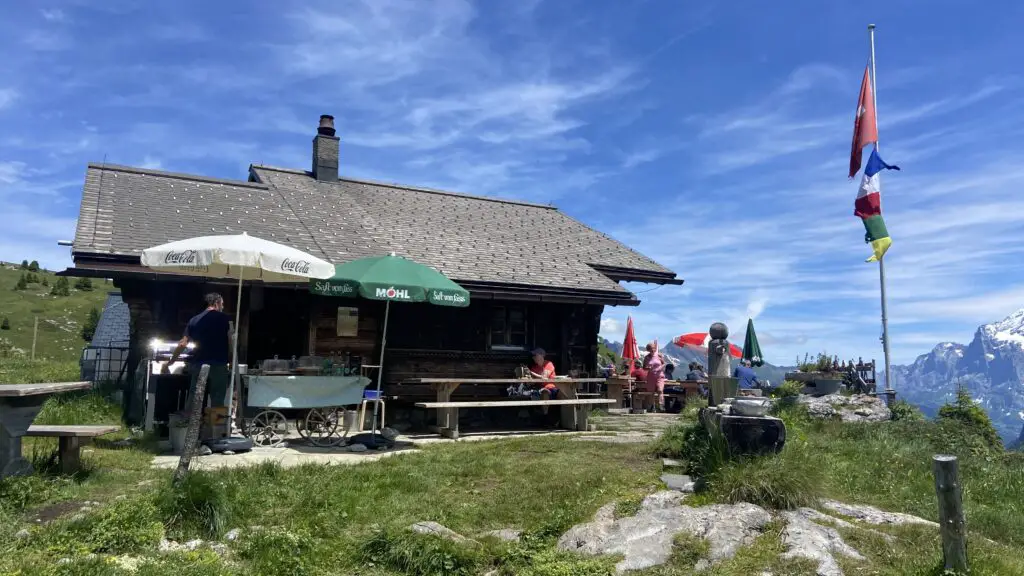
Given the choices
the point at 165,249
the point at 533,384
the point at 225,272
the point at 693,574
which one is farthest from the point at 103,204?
the point at 693,574

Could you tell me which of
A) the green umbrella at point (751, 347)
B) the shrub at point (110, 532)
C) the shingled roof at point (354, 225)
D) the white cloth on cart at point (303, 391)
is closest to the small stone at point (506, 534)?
the shrub at point (110, 532)

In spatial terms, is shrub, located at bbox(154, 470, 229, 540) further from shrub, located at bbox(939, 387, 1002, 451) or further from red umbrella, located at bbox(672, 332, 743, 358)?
red umbrella, located at bbox(672, 332, 743, 358)

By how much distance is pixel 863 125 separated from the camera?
18641 millimetres

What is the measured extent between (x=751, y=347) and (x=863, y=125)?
322 inches


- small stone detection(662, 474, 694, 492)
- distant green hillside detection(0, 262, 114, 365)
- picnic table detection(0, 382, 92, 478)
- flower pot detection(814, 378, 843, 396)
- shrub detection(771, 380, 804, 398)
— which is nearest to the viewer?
picnic table detection(0, 382, 92, 478)

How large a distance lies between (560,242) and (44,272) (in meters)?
61.2

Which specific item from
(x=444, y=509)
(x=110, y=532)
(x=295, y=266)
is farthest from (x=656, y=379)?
(x=110, y=532)

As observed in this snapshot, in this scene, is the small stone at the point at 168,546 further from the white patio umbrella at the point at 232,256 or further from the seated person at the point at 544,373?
the seated person at the point at 544,373

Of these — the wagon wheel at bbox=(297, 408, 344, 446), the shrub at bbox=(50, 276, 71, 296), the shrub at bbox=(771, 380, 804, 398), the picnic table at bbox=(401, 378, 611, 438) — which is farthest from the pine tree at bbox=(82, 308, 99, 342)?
the shrub at bbox=(771, 380, 804, 398)

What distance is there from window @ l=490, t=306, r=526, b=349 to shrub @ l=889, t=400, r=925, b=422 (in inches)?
312

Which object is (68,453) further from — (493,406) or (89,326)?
(89,326)

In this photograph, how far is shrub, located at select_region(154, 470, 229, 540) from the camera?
5.00m

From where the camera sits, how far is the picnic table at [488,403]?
34.7 feet

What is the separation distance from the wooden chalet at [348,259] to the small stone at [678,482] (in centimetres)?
632
